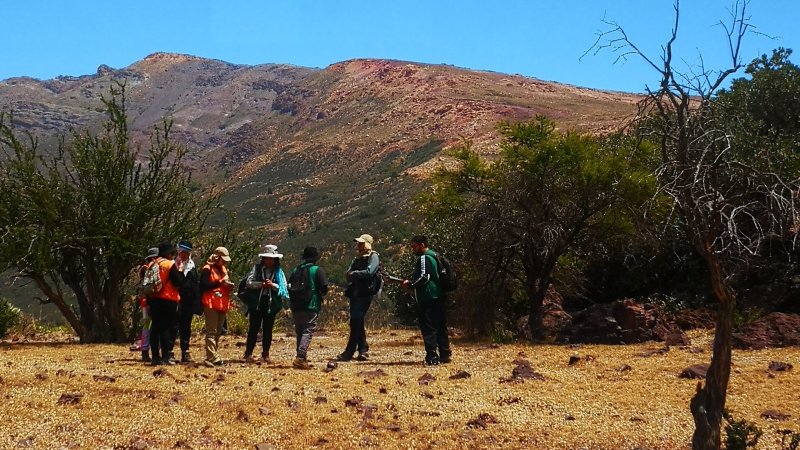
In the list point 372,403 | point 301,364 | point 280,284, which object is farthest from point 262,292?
point 372,403

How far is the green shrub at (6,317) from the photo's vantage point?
18.8 metres

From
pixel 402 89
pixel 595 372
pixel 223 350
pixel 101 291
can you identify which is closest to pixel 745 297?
pixel 595 372

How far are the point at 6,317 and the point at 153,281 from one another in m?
8.38

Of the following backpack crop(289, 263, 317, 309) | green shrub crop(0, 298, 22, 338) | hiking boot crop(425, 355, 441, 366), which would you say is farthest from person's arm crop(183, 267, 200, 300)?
green shrub crop(0, 298, 22, 338)

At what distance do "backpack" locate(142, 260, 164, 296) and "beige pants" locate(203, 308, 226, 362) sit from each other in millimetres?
1039

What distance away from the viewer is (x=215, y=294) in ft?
43.3

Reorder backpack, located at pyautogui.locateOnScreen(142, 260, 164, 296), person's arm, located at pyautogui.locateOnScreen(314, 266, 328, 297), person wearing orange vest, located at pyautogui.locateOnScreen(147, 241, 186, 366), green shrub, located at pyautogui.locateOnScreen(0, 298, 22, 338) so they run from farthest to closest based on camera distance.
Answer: green shrub, located at pyautogui.locateOnScreen(0, 298, 22, 338) → person's arm, located at pyautogui.locateOnScreen(314, 266, 328, 297) → person wearing orange vest, located at pyautogui.locateOnScreen(147, 241, 186, 366) → backpack, located at pyautogui.locateOnScreen(142, 260, 164, 296)

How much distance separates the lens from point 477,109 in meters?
124

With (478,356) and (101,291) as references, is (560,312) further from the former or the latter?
(101,291)

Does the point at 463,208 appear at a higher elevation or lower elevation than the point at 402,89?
lower

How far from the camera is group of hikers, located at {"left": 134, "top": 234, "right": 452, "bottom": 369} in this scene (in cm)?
1277

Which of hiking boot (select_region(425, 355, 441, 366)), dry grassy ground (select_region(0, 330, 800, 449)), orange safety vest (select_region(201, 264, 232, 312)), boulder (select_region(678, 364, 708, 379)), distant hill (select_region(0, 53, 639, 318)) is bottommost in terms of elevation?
dry grassy ground (select_region(0, 330, 800, 449))

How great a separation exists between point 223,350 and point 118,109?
19.2 ft

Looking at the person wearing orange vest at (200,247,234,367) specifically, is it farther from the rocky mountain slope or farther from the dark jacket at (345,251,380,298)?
the rocky mountain slope
